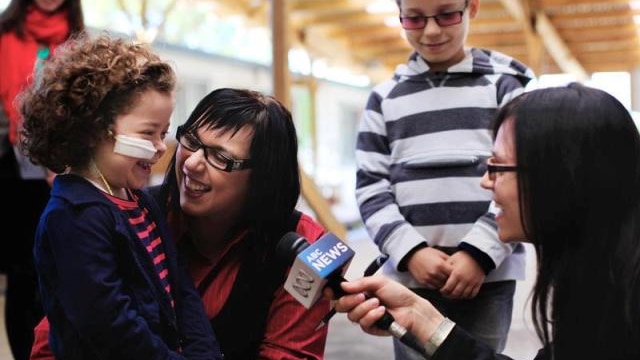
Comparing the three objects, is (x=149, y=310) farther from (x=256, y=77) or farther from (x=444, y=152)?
(x=256, y=77)

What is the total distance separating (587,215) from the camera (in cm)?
102

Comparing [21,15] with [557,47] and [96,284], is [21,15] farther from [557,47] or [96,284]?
[557,47]

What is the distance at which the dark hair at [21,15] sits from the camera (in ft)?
7.31

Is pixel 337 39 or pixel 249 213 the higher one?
pixel 249 213

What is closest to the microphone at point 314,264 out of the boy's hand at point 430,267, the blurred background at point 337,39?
the boy's hand at point 430,267

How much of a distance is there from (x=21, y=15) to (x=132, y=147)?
129cm

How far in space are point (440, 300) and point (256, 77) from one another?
35.8ft

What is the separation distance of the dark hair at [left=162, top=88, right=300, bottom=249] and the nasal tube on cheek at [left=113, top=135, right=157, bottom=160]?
0.21 metres

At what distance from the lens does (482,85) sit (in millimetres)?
1618

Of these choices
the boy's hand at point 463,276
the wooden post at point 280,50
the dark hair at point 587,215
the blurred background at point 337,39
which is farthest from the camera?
the blurred background at point 337,39

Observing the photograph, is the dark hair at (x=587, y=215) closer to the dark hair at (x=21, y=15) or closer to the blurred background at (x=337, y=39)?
the dark hair at (x=21, y=15)

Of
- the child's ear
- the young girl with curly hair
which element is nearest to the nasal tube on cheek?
the young girl with curly hair

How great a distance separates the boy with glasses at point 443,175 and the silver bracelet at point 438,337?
0.31 metres

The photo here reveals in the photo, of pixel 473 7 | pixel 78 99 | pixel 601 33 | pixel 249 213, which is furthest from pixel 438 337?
pixel 601 33
